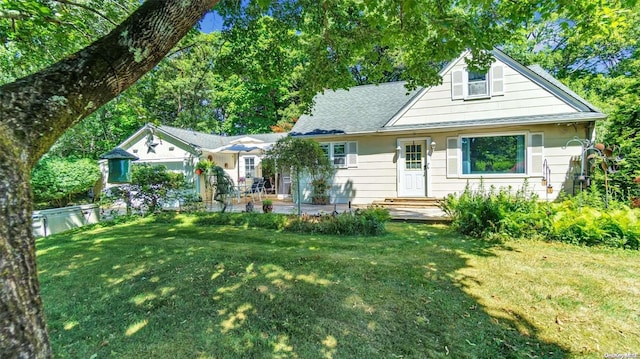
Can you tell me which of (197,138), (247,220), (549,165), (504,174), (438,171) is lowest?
(247,220)

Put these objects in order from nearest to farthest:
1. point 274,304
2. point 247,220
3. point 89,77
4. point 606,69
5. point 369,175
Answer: point 89,77 < point 274,304 < point 247,220 < point 369,175 < point 606,69

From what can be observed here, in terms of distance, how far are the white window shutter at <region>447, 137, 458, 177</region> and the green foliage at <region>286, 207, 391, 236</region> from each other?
4238 millimetres

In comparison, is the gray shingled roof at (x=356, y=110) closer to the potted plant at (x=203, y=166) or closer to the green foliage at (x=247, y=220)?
the potted plant at (x=203, y=166)

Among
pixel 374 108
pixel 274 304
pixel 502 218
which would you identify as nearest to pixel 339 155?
pixel 374 108

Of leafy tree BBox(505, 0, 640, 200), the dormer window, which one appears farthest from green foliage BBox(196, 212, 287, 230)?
the dormer window

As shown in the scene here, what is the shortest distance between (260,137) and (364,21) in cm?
1159

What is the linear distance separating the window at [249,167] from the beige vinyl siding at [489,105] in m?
8.19

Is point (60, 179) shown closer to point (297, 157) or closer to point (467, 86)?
point (297, 157)

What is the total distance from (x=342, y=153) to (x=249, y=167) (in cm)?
627

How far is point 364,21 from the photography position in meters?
4.96

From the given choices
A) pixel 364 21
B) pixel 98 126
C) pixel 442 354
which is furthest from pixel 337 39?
pixel 98 126

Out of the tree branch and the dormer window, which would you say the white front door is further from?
the tree branch

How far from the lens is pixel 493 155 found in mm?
9570

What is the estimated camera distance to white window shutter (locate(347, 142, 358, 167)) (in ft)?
36.4
